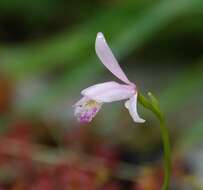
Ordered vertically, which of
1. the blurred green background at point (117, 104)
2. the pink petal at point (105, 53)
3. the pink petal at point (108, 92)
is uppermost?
the pink petal at point (105, 53)

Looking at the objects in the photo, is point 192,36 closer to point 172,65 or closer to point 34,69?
point 172,65

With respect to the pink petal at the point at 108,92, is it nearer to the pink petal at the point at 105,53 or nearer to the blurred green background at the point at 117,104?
the pink petal at the point at 105,53

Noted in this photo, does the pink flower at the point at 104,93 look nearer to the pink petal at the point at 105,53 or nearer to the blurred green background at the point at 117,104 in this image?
the pink petal at the point at 105,53

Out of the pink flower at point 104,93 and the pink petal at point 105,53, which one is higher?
the pink petal at point 105,53

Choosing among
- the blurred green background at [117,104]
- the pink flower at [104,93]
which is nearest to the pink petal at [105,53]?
the pink flower at [104,93]

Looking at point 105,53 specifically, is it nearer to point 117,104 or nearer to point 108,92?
point 108,92

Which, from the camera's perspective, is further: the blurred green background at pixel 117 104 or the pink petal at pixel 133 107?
the blurred green background at pixel 117 104

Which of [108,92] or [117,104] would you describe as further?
[117,104]

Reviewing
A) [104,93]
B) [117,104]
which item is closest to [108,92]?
[104,93]
